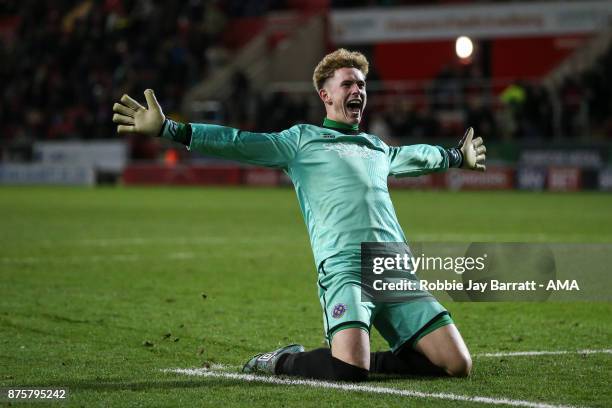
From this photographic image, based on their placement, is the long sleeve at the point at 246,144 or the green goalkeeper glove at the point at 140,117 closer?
the green goalkeeper glove at the point at 140,117

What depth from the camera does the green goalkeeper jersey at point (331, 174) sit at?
6.39 meters

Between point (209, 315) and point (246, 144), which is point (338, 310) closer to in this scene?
point (246, 144)

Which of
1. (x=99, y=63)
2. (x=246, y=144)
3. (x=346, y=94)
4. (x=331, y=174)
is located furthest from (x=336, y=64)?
(x=99, y=63)

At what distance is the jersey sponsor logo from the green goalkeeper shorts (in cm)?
63

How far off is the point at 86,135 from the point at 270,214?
17.0m

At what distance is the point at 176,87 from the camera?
3650 centimetres

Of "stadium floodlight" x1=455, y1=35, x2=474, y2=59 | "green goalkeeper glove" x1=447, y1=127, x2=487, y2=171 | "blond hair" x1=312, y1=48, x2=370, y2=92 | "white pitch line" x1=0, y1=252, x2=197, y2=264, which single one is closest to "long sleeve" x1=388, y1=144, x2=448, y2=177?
"green goalkeeper glove" x1=447, y1=127, x2=487, y2=171

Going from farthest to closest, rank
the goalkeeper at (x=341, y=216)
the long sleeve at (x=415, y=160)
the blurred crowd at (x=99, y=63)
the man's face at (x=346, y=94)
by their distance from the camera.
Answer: the blurred crowd at (x=99, y=63) < the long sleeve at (x=415, y=160) < the man's face at (x=346, y=94) < the goalkeeper at (x=341, y=216)

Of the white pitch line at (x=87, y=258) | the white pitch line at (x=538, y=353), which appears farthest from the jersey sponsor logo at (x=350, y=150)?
the white pitch line at (x=87, y=258)

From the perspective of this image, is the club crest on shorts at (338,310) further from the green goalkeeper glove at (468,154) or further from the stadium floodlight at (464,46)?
the stadium floodlight at (464,46)

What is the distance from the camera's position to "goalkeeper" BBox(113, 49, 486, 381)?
6160 millimetres

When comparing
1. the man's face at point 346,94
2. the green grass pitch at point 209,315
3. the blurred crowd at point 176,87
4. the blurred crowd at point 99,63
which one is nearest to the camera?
the green grass pitch at point 209,315
